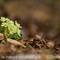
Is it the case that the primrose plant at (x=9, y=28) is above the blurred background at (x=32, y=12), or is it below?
below

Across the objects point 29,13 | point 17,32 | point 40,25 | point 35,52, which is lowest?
point 35,52

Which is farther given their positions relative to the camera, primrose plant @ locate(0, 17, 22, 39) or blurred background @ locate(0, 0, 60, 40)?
blurred background @ locate(0, 0, 60, 40)

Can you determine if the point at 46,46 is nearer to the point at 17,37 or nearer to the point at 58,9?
the point at 17,37

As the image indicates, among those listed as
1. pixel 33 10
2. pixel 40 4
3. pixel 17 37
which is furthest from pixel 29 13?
pixel 17 37

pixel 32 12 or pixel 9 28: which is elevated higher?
pixel 32 12

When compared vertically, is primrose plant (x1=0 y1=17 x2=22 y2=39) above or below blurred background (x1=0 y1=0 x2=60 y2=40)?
below

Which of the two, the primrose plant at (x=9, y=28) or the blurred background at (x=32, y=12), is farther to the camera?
the blurred background at (x=32, y=12)

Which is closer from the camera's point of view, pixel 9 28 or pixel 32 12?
pixel 9 28

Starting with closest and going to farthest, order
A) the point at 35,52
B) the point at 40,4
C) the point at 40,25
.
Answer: the point at 35,52
the point at 40,25
the point at 40,4
